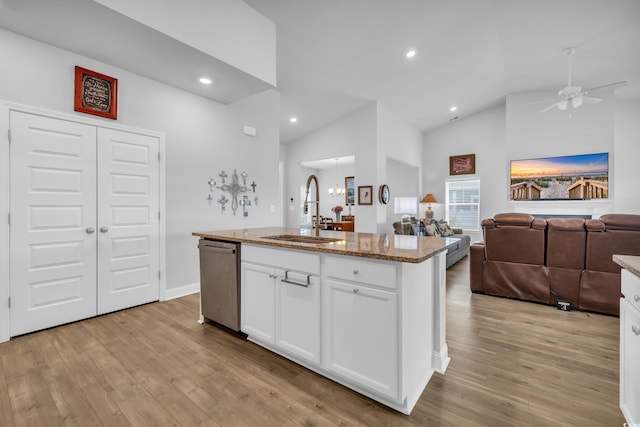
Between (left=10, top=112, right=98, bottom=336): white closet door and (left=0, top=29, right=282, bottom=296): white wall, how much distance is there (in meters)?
0.30

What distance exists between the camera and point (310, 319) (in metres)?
1.91

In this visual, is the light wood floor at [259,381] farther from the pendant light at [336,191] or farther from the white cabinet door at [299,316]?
the pendant light at [336,191]

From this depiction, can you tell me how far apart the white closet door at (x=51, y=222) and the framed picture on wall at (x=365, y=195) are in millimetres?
4630

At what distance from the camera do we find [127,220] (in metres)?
3.23

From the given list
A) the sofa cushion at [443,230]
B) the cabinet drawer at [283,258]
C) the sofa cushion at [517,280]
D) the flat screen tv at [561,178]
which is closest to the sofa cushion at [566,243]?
the sofa cushion at [517,280]

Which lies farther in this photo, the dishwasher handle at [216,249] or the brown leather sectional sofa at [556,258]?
the brown leather sectional sofa at [556,258]

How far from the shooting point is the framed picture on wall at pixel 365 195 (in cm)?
615

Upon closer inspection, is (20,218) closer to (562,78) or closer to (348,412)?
(348,412)

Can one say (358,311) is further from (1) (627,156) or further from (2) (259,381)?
(1) (627,156)

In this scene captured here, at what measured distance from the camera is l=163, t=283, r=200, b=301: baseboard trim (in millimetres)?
3560

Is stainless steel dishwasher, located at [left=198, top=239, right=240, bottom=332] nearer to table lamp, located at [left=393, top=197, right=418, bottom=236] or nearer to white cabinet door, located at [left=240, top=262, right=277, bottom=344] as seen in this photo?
white cabinet door, located at [left=240, top=262, right=277, bottom=344]

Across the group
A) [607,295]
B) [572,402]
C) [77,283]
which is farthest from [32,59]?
[607,295]

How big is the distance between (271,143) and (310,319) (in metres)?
3.59

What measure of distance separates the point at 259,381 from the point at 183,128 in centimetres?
314
